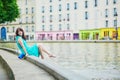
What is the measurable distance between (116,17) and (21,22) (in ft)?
121

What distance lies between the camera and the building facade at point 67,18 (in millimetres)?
92000

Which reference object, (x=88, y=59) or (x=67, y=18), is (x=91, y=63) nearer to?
(x=88, y=59)

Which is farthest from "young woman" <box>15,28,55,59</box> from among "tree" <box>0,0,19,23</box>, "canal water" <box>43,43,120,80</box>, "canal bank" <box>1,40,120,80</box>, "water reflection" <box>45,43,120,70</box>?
"tree" <box>0,0,19,23</box>

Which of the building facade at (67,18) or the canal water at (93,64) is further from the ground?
the building facade at (67,18)

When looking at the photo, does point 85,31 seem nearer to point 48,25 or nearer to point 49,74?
point 48,25

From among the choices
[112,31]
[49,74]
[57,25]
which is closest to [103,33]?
[112,31]

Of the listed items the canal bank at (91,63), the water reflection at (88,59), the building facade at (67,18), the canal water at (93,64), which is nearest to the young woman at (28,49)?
the canal bank at (91,63)

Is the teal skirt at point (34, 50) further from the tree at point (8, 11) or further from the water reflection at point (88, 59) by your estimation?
the tree at point (8, 11)

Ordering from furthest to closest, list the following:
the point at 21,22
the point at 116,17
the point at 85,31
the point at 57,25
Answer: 1. the point at 21,22
2. the point at 57,25
3. the point at 85,31
4. the point at 116,17

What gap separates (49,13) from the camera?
108688 mm

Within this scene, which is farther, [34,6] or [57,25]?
[34,6]

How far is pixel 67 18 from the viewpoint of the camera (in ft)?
342

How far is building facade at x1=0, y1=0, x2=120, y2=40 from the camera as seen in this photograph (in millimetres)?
92000

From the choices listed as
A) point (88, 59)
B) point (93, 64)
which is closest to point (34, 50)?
point (93, 64)
